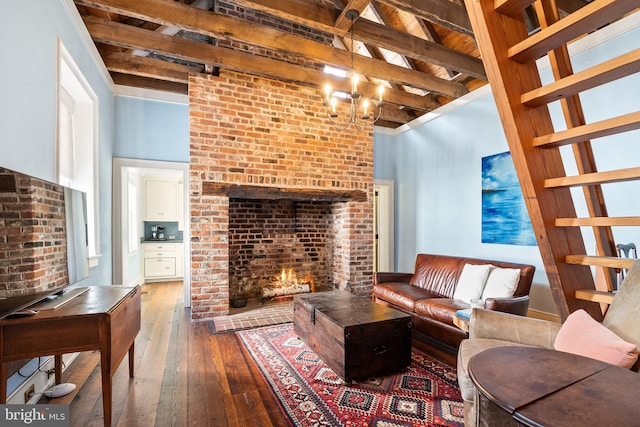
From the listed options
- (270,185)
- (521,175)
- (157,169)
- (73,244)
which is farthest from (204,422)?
(157,169)

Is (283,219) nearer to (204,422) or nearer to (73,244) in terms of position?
(73,244)

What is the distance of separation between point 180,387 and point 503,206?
3.74m

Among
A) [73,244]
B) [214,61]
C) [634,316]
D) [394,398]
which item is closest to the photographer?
[634,316]

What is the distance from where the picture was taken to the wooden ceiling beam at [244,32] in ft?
8.69

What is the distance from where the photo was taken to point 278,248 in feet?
15.4

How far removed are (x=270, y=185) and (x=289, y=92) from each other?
1.33m

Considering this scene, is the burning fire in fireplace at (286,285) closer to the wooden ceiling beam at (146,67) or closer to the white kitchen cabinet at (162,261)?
the white kitchen cabinet at (162,261)

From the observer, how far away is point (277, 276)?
15.1 feet

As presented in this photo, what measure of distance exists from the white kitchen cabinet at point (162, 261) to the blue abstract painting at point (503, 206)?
216 inches

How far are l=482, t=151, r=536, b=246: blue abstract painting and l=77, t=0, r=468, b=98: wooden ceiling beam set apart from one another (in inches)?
58.3

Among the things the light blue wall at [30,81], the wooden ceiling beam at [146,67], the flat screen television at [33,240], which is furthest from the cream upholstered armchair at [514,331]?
the wooden ceiling beam at [146,67]

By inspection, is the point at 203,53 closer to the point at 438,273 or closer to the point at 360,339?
the point at 360,339

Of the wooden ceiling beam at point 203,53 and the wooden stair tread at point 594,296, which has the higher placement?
the wooden ceiling beam at point 203,53

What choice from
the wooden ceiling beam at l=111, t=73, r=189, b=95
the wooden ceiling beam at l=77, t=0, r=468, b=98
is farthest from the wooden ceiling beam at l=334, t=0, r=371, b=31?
the wooden ceiling beam at l=111, t=73, r=189, b=95
